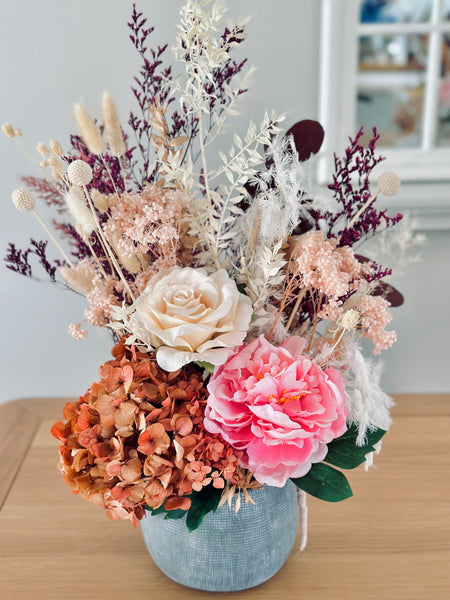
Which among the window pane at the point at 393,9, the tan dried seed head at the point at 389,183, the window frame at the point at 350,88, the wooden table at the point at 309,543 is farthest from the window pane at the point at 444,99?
the tan dried seed head at the point at 389,183

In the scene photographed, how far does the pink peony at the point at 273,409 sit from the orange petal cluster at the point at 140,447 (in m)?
0.02

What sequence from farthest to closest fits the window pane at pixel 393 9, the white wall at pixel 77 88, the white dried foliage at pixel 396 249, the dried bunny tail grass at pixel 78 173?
the window pane at pixel 393 9 < the white dried foliage at pixel 396 249 < the white wall at pixel 77 88 < the dried bunny tail grass at pixel 78 173

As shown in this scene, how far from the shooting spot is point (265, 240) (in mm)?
517

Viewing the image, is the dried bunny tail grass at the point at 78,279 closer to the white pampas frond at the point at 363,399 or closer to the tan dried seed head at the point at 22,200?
the tan dried seed head at the point at 22,200

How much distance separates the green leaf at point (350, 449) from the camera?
0.52 meters

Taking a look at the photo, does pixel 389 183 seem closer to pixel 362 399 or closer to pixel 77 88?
pixel 362 399

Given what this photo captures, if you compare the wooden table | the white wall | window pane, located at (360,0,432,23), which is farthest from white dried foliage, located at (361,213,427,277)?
window pane, located at (360,0,432,23)

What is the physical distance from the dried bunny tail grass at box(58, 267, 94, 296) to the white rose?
96 mm

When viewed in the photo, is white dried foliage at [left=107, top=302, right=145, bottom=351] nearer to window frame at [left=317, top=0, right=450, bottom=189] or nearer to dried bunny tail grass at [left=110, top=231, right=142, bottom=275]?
dried bunny tail grass at [left=110, top=231, right=142, bottom=275]

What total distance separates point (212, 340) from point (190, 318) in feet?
0.10

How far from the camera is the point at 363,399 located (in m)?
0.53

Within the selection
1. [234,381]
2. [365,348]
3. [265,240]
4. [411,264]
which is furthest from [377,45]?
[234,381]

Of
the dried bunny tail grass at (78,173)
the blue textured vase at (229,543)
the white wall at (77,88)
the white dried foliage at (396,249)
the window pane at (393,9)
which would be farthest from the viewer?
the window pane at (393,9)

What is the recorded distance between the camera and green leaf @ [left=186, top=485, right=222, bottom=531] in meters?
0.49
